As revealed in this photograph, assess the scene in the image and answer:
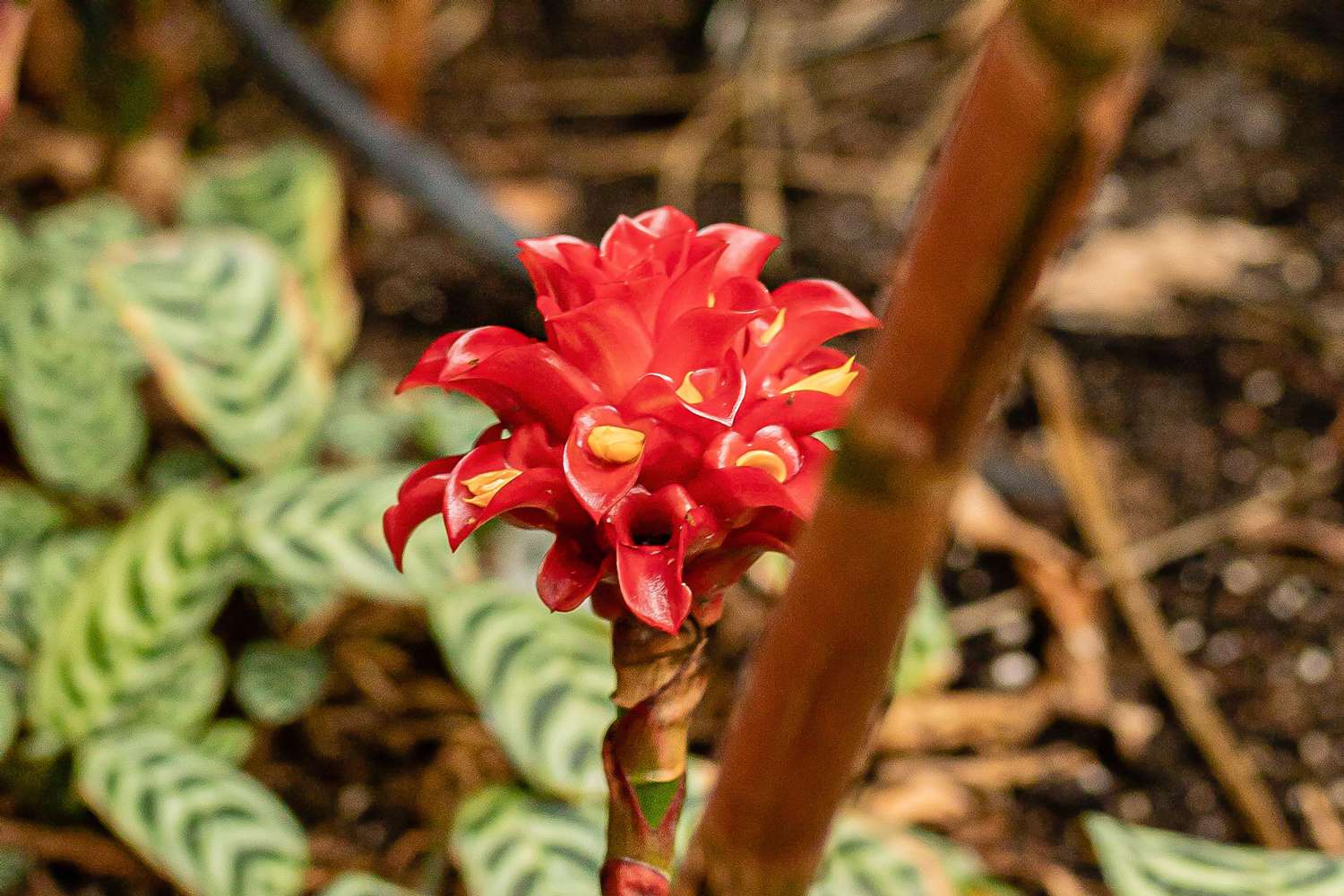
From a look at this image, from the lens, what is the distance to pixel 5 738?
69 cm

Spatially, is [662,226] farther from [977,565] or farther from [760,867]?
[977,565]

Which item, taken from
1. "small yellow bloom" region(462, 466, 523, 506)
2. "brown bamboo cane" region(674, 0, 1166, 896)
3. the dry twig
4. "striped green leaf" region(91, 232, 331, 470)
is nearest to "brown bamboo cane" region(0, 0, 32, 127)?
"striped green leaf" region(91, 232, 331, 470)

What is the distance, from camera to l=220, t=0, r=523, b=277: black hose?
1.17 metres

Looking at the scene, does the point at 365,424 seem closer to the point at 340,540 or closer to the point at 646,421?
the point at 340,540

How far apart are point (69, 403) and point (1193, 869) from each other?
0.78 meters

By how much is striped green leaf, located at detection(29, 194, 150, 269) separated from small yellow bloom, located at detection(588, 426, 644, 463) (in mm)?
834

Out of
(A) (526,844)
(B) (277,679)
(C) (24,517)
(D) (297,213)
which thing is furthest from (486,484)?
(D) (297,213)

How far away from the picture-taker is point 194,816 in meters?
0.69

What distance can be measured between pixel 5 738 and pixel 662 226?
1.70ft

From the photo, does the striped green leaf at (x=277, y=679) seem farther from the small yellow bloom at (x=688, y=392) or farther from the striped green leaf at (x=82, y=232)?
the small yellow bloom at (x=688, y=392)

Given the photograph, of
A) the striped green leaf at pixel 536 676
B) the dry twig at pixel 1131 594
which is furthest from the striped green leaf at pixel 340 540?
the dry twig at pixel 1131 594

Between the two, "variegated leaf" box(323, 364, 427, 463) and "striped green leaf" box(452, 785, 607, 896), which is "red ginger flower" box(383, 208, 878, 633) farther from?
"variegated leaf" box(323, 364, 427, 463)

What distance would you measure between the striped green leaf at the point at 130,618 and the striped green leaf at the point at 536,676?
14cm

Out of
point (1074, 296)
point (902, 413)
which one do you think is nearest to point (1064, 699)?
point (1074, 296)
